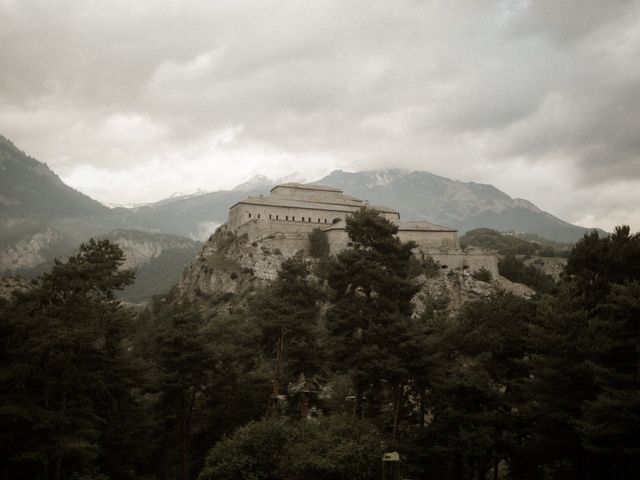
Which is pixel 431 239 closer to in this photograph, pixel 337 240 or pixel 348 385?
pixel 337 240

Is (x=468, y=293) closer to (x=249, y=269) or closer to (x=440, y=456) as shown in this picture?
A: (x=249, y=269)

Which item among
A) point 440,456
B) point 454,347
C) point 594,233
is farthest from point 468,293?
point 440,456

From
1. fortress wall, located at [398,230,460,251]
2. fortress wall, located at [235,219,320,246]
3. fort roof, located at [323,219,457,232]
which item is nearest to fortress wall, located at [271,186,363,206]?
fortress wall, located at [235,219,320,246]

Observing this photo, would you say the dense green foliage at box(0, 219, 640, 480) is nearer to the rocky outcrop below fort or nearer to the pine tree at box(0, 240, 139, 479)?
the pine tree at box(0, 240, 139, 479)

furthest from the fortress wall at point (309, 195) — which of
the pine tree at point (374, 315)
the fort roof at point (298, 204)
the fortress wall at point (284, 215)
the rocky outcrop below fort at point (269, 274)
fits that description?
the pine tree at point (374, 315)

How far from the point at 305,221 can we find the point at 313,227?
6.15 feet

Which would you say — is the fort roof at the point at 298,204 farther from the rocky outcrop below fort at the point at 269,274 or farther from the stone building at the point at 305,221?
the rocky outcrop below fort at the point at 269,274

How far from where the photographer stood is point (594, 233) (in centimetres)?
3659

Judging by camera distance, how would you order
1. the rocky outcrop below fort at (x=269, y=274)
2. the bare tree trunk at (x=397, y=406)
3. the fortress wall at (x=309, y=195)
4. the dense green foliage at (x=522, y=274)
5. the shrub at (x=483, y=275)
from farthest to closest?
the fortress wall at (x=309, y=195)
the dense green foliage at (x=522, y=274)
the shrub at (x=483, y=275)
the rocky outcrop below fort at (x=269, y=274)
the bare tree trunk at (x=397, y=406)

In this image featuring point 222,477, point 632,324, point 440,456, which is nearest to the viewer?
point 632,324

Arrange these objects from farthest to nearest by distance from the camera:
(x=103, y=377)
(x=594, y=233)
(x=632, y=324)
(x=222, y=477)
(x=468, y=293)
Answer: (x=468, y=293), (x=594, y=233), (x=103, y=377), (x=222, y=477), (x=632, y=324)

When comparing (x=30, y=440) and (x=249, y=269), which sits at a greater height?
(x=249, y=269)

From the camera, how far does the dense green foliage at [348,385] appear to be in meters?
22.6

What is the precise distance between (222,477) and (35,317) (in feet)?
35.5
